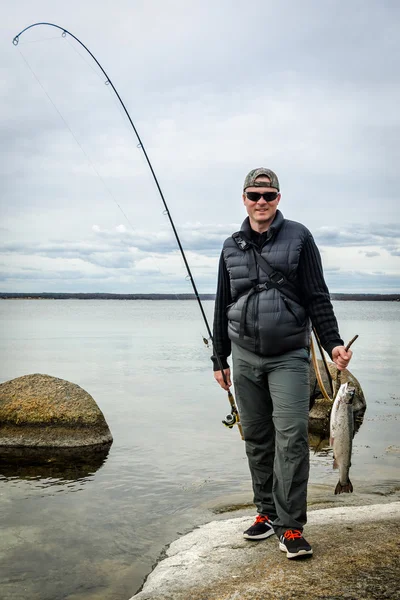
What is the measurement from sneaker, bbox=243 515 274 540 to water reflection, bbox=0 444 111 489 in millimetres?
4208

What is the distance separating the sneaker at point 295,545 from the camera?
403 centimetres

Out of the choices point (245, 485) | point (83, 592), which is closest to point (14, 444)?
point (245, 485)

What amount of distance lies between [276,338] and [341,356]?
462 millimetres

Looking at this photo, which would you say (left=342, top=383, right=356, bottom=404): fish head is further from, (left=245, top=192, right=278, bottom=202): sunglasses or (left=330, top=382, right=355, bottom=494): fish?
(left=245, top=192, right=278, bottom=202): sunglasses

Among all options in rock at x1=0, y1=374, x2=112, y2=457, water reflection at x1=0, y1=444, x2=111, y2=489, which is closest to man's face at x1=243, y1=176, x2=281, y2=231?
water reflection at x1=0, y1=444, x2=111, y2=489

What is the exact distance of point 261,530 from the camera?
4570 millimetres

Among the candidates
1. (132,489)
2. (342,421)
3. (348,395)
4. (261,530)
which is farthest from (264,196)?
(132,489)

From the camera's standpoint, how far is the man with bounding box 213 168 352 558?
412 cm

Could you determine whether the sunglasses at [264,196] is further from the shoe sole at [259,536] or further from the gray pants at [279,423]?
the shoe sole at [259,536]

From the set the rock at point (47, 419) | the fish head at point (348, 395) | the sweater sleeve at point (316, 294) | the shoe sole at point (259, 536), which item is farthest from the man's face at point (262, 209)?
the rock at point (47, 419)

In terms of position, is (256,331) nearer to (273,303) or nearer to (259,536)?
(273,303)

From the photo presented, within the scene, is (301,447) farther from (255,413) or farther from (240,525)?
(240,525)

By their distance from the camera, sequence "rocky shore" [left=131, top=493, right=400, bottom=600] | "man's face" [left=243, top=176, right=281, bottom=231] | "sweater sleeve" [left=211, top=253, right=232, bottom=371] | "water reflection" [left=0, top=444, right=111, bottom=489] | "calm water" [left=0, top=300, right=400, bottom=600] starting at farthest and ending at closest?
"water reflection" [left=0, top=444, right=111, bottom=489]
"calm water" [left=0, top=300, right=400, bottom=600]
"sweater sleeve" [left=211, top=253, right=232, bottom=371]
"man's face" [left=243, top=176, right=281, bottom=231]
"rocky shore" [left=131, top=493, right=400, bottom=600]

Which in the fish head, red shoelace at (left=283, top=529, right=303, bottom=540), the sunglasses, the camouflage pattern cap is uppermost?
the camouflage pattern cap
